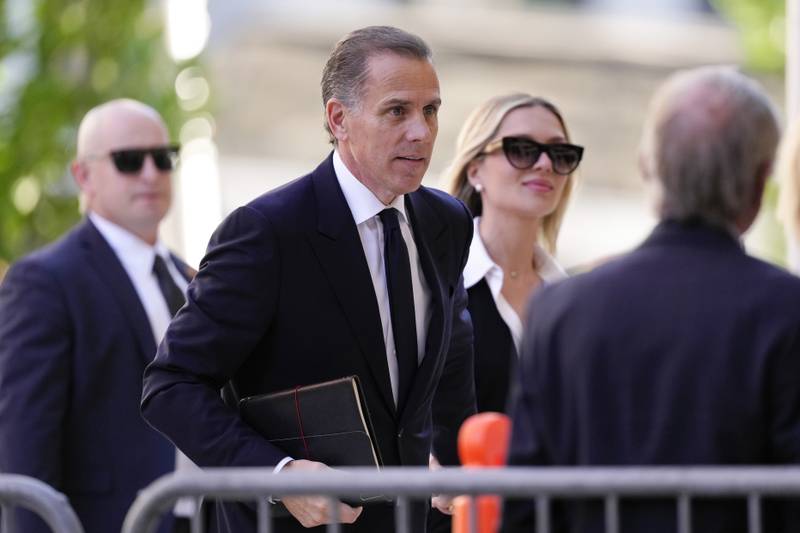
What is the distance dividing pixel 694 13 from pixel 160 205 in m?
25.4

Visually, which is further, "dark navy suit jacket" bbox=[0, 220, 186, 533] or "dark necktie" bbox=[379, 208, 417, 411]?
"dark navy suit jacket" bbox=[0, 220, 186, 533]

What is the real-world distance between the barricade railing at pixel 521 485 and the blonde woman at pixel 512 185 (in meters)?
2.67

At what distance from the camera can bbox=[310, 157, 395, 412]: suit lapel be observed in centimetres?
446

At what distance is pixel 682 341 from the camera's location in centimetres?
326

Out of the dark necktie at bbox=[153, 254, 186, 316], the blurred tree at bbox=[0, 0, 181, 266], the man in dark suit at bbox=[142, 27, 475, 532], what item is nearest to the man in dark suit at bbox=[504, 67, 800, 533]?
the man in dark suit at bbox=[142, 27, 475, 532]

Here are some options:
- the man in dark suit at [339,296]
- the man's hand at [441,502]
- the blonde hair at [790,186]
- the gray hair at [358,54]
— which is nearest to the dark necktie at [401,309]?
the man in dark suit at [339,296]

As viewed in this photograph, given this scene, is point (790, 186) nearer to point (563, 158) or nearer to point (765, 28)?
point (563, 158)

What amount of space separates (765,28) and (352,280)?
13596mm

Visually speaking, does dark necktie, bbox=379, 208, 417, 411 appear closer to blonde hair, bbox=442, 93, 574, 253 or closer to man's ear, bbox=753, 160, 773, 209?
man's ear, bbox=753, 160, 773, 209

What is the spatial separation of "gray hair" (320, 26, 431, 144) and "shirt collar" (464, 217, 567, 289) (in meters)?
1.28

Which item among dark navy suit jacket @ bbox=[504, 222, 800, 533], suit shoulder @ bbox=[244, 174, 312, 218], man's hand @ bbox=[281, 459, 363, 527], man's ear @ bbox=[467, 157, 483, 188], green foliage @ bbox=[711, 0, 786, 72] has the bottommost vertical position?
man's hand @ bbox=[281, 459, 363, 527]

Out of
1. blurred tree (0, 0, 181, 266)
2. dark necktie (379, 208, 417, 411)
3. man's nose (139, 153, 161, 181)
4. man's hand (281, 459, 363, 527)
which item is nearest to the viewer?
man's hand (281, 459, 363, 527)

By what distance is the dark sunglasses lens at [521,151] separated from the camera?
6.20m

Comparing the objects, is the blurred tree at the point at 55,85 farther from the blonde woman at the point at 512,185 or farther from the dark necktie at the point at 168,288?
the blonde woman at the point at 512,185
